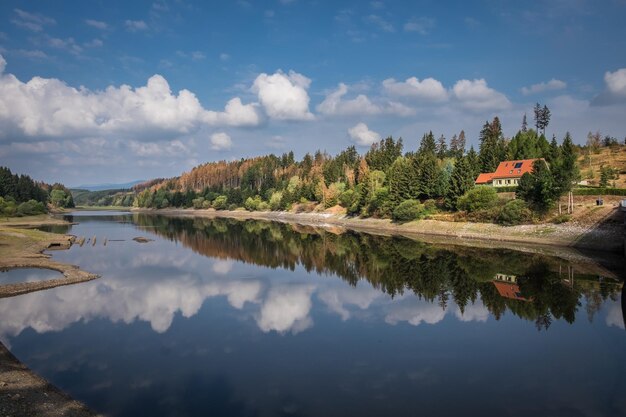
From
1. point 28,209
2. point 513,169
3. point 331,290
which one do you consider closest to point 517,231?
point 513,169

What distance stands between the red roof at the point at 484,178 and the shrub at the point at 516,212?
27.0 m

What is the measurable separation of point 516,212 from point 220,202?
13088cm

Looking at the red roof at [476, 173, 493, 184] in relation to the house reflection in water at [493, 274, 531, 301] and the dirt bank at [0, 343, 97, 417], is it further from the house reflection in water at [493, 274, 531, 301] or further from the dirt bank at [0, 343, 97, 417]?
the dirt bank at [0, 343, 97, 417]

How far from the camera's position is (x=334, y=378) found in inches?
734

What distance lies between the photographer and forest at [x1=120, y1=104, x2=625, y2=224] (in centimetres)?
6525

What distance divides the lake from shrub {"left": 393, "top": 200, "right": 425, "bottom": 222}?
36.3m

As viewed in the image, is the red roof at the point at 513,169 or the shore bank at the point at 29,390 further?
the red roof at the point at 513,169

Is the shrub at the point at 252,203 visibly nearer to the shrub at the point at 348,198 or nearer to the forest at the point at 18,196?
the shrub at the point at 348,198

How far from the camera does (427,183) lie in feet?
287

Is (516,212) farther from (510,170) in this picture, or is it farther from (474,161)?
(474,161)

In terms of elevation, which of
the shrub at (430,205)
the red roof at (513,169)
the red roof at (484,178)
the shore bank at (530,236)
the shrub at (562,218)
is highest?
the red roof at (513,169)

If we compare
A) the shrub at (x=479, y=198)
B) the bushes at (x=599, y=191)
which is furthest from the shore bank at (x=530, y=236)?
the bushes at (x=599, y=191)

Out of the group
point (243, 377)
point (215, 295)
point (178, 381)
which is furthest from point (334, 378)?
point (215, 295)

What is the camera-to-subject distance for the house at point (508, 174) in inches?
3376
